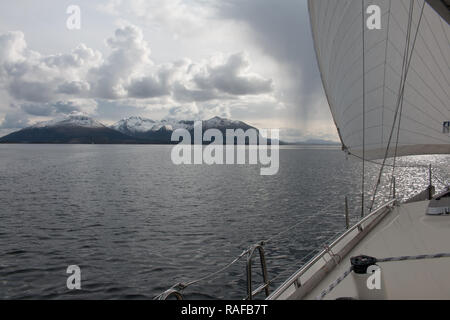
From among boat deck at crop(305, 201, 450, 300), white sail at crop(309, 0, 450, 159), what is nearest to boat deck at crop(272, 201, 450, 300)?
boat deck at crop(305, 201, 450, 300)

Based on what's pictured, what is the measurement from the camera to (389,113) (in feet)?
35.5

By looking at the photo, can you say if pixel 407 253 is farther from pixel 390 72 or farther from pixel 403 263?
pixel 390 72

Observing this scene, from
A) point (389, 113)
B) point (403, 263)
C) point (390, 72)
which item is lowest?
point (403, 263)

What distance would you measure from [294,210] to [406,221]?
20.7m

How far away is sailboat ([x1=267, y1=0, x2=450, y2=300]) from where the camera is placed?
15.5ft

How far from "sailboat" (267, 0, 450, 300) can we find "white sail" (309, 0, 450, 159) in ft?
0.09

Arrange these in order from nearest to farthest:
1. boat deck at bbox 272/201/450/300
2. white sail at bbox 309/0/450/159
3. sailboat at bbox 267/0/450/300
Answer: boat deck at bbox 272/201/450/300 < sailboat at bbox 267/0/450/300 < white sail at bbox 309/0/450/159

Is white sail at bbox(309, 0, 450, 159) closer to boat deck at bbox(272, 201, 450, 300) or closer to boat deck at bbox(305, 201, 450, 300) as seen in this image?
boat deck at bbox(305, 201, 450, 300)

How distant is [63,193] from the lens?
35812mm

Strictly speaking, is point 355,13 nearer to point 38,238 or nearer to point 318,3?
point 318,3

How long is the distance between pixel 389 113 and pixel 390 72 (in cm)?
124

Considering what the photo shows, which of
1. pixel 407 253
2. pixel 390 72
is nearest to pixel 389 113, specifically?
pixel 390 72

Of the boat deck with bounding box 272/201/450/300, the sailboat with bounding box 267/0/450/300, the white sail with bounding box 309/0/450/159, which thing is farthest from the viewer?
the white sail with bounding box 309/0/450/159
